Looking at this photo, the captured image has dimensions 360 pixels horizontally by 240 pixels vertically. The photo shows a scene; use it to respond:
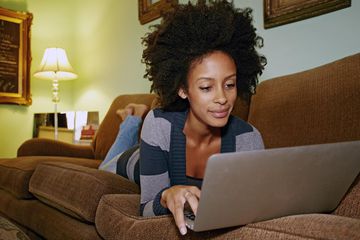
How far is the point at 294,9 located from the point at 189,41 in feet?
2.65

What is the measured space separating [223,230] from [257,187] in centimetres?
11

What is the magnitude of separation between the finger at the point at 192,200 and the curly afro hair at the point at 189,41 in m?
0.41

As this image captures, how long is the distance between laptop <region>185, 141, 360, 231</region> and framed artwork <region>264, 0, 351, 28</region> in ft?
3.17

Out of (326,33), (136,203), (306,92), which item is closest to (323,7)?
(326,33)

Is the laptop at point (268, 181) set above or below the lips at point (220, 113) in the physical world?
below

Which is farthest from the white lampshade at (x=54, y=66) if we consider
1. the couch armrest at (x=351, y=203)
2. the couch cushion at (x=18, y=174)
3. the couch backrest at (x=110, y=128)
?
the couch armrest at (x=351, y=203)

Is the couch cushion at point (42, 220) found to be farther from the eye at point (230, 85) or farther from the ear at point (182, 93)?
the eye at point (230, 85)

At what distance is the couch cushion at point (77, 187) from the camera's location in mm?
1213

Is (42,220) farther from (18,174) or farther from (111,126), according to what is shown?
(111,126)

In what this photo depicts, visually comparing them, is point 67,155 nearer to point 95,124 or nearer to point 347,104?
point 95,124

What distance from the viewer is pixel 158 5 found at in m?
2.47

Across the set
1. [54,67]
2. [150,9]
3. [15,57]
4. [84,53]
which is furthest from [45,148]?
[84,53]

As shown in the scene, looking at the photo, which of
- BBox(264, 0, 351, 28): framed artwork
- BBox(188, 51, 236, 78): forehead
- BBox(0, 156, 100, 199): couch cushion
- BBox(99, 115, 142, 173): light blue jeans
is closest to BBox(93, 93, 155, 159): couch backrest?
BBox(99, 115, 142, 173): light blue jeans

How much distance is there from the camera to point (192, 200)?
0.61m
